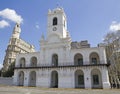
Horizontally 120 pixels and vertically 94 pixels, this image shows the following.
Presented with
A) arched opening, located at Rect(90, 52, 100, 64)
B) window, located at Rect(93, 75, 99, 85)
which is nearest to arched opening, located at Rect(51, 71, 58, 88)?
window, located at Rect(93, 75, 99, 85)

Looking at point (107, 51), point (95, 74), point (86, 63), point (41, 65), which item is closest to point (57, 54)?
point (41, 65)

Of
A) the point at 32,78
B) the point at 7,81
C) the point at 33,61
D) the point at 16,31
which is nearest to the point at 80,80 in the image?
the point at 32,78

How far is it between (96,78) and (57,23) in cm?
1788

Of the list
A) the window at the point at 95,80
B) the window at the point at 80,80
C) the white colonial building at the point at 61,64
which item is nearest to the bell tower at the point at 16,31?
the white colonial building at the point at 61,64

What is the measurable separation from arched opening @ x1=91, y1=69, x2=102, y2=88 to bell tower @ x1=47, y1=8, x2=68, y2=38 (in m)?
12.2

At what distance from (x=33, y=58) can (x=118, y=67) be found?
22241mm

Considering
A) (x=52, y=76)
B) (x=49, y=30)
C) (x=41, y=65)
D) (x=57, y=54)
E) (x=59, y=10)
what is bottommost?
(x=52, y=76)

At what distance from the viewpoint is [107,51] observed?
37406mm

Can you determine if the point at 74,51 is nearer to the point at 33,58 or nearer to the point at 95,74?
the point at 95,74

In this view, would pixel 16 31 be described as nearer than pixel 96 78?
No

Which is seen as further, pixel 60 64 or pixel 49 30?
pixel 49 30

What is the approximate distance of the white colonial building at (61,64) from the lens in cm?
3278

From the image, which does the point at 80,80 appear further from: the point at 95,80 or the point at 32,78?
the point at 32,78

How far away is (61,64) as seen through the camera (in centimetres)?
3475
